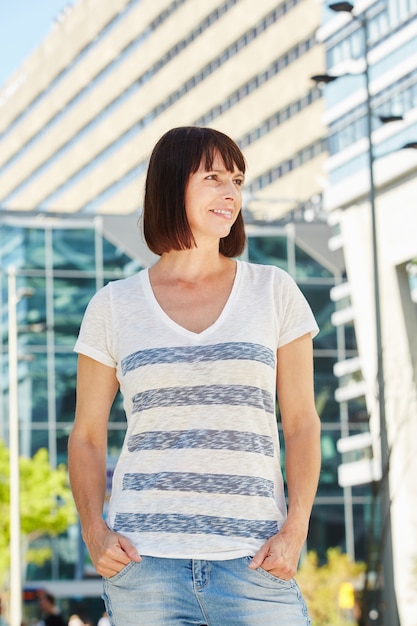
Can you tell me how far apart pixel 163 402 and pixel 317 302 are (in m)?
42.0

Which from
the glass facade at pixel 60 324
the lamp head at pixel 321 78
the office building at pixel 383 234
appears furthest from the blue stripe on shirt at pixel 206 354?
the glass facade at pixel 60 324

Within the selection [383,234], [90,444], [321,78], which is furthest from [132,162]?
[90,444]

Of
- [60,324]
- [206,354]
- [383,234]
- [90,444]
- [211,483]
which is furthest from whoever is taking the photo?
[60,324]

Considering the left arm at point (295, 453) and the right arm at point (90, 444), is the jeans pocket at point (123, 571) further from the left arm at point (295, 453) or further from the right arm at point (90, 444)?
the left arm at point (295, 453)

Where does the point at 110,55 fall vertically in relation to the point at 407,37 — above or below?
above

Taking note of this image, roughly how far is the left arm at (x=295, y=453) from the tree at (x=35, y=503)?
111 ft

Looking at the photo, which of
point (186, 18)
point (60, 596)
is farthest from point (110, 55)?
point (60, 596)

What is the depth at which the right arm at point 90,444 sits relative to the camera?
358 cm

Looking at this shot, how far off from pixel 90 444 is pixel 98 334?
10.7 inches

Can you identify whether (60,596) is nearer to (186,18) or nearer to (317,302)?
(317,302)

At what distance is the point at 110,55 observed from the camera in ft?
279

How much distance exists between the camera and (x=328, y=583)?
144 feet

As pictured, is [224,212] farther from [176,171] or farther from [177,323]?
[177,323]

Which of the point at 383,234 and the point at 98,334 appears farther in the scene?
the point at 383,234
